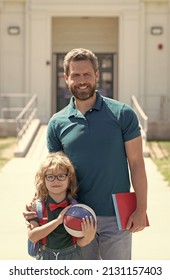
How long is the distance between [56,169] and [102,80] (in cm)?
1827

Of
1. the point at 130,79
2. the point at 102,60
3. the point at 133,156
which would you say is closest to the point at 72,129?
the point at 133,156

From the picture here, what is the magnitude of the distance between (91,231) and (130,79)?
16.4 metres

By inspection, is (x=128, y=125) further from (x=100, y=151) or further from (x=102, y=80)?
(x=102, y=80)

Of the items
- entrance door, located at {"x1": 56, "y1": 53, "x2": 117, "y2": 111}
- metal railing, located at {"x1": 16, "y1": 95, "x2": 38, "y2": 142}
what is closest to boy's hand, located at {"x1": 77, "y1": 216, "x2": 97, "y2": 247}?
metal railing, located at {"x1": 16, "y1": 95, "x2": 38, "y2": 142}

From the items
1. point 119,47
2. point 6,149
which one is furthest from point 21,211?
point 119,47

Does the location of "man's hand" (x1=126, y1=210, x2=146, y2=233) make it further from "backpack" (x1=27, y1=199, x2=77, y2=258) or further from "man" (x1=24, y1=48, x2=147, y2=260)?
"backpack" (x1=27, y1=199, x2=77, y2=258)

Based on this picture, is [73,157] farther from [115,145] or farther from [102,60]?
[102,60]

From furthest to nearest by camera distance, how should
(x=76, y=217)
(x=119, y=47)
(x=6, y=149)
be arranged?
(x=119, y=47) < (x=6, y=149) < (x=76, y=217)

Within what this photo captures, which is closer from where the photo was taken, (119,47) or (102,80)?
(119,47)

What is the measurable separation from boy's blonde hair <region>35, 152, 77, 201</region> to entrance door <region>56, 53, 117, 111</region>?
17.9 metres

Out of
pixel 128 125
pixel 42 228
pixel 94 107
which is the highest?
pixel 94 107

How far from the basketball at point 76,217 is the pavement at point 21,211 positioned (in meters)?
2.79

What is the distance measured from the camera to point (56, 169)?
389 centimetres

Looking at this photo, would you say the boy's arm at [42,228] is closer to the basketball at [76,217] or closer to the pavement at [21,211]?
the basketball at [76,217]
